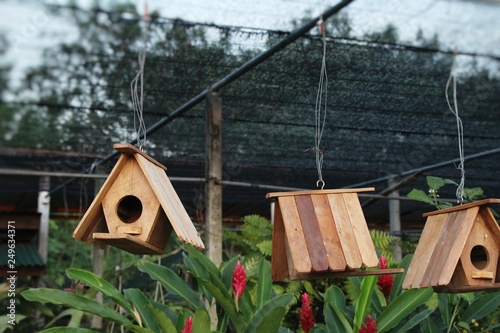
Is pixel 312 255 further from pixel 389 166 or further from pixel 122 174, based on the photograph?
pixel 389 166

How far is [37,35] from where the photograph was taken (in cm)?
342

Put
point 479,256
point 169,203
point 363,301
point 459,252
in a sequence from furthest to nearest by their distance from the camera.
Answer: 1. point 363,301
2. point 479,256
3. point 459,252
4. point 169,203

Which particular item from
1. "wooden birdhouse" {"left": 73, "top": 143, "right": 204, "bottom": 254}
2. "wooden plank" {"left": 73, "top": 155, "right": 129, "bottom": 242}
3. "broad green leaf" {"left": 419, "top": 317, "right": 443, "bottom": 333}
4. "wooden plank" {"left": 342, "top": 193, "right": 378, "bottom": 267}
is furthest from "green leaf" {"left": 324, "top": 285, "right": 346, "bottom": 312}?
"wooden plank" {"left": 73, "top": 155, "right": 129, "bottom": 242}

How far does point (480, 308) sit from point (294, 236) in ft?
5.65

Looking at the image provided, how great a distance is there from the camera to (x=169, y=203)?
8.28ft

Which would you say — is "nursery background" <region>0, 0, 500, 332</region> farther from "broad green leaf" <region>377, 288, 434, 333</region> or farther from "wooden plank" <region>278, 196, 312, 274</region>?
"wooden plank" <region>278, 196, 312, 274</region>

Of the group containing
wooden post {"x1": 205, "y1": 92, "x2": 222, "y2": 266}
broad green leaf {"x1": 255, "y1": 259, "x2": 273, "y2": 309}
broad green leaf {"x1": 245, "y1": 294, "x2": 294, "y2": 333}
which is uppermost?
wooden post {"x1": 205, "y1": 92, "x2": 222, "y2": 266}

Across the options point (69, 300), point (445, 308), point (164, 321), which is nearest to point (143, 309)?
point (164, 321)

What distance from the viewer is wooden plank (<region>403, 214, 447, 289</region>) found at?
2855 mm

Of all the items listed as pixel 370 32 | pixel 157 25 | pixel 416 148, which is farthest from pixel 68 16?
pixel 416 148

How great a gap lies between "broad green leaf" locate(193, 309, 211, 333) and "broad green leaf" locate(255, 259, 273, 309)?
2.04ft

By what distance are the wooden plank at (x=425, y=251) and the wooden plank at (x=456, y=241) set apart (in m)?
0.12

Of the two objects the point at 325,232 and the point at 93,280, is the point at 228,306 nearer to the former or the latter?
the point at 93,280

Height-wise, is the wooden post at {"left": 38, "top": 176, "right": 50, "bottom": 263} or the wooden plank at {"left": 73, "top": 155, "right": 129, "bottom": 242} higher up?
the wooden post at {"left": 38, "top": 176, "right": 50, "bottom": 263}
